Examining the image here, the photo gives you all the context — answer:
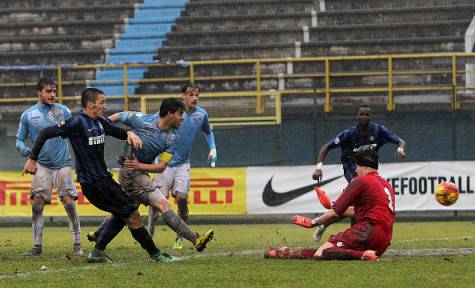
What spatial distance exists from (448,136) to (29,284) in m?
14.2

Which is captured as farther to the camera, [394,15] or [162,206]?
[394,15]

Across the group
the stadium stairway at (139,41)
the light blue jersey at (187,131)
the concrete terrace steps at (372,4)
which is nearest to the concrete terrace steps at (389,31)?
the concrete terrace steps at (372,4)

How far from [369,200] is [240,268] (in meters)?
1.55

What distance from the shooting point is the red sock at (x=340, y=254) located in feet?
36.6

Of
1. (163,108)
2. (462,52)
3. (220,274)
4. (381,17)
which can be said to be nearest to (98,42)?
(381,17)

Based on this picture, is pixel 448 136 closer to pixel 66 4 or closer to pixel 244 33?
pixel 244 33

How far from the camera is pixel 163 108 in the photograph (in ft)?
39.6

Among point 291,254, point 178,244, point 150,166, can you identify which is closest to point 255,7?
point 178,244

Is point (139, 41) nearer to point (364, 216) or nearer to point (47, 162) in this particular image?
point (47, 162)

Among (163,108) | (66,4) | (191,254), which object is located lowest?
(191,254)

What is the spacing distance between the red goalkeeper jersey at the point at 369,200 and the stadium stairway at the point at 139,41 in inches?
756

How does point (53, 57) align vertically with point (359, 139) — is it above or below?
above

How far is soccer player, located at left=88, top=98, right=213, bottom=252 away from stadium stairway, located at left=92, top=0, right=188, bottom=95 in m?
17.5

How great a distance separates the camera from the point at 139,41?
32375 mm
